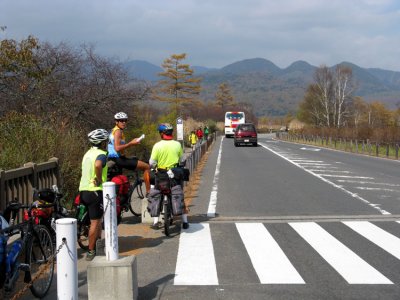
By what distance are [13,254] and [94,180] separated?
73.2 inches

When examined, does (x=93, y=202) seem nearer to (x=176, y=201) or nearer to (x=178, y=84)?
(x=176, y=201)

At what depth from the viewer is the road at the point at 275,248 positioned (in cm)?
555

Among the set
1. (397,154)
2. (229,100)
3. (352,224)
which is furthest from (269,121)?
(352,224)

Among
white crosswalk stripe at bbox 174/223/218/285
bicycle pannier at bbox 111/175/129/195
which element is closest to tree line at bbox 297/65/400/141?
bicycle pannier at bbox 111/175/129/195

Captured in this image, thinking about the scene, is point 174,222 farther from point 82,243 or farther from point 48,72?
point 48,72

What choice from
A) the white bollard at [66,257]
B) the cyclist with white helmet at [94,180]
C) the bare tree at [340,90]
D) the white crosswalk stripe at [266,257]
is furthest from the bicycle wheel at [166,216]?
the bare tree at [340,90]

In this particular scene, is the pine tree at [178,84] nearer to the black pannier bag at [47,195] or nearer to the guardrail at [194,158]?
the guardrail at [194,158]

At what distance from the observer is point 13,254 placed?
4.85 meters

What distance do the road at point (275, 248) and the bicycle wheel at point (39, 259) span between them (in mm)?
418

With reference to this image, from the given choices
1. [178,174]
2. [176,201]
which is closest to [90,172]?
[176,201]

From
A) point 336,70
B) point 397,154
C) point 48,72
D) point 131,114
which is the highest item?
point 336,70

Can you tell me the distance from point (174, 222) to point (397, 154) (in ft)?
73.2

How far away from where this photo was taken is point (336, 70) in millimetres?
81188

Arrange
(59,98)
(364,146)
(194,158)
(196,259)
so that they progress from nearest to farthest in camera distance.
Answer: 1. (196,259)
2. (59,98)
3. (194,158)
4. (364,146)
